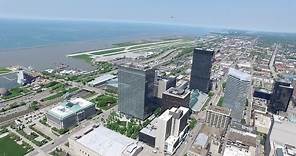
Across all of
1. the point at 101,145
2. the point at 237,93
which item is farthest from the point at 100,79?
the point at 237,93

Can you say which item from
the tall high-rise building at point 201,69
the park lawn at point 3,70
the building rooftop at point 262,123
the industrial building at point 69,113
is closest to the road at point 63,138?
the industrial building at point 69,113

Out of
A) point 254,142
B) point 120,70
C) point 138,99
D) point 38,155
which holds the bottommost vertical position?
point 38,155

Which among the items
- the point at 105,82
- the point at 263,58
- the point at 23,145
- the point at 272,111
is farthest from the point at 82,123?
the point at 263,58

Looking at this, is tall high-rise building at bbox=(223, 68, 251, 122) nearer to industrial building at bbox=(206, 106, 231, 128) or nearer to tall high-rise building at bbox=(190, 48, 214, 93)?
industrial building at bbox=(206, 106, 231, 128)

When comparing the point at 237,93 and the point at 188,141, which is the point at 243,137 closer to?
the point at 188,141

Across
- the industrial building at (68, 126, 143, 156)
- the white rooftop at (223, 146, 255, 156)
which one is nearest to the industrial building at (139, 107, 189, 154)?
the industrial building at (68, 126, 143, 156)

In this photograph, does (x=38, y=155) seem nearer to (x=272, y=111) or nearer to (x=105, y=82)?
(x=105, y=82)
